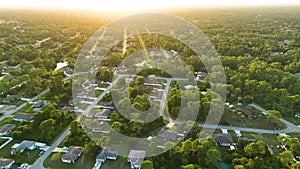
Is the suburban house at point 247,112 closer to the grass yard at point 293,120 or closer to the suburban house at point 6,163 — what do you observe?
the grass yard at point 293,120

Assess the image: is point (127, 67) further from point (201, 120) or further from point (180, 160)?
point (180, 160)

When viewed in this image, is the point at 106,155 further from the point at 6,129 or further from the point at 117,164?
the point at 6,129

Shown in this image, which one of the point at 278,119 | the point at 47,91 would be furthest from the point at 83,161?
the point at 278,119

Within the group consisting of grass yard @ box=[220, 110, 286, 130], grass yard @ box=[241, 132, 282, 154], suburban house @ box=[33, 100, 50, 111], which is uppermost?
suburban house @ box=[33, 100, 50, 111]

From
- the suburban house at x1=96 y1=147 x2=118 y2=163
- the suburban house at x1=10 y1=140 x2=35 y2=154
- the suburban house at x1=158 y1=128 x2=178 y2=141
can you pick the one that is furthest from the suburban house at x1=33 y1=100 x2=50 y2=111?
the suburban house at x1=158 y1=128 x2=178 y2=141

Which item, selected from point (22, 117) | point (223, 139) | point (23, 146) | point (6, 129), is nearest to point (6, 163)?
point (23, 146)

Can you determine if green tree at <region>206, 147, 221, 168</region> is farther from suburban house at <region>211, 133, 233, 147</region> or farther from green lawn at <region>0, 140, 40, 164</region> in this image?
green lawn at <region>0, 140, 40, 164</region>
